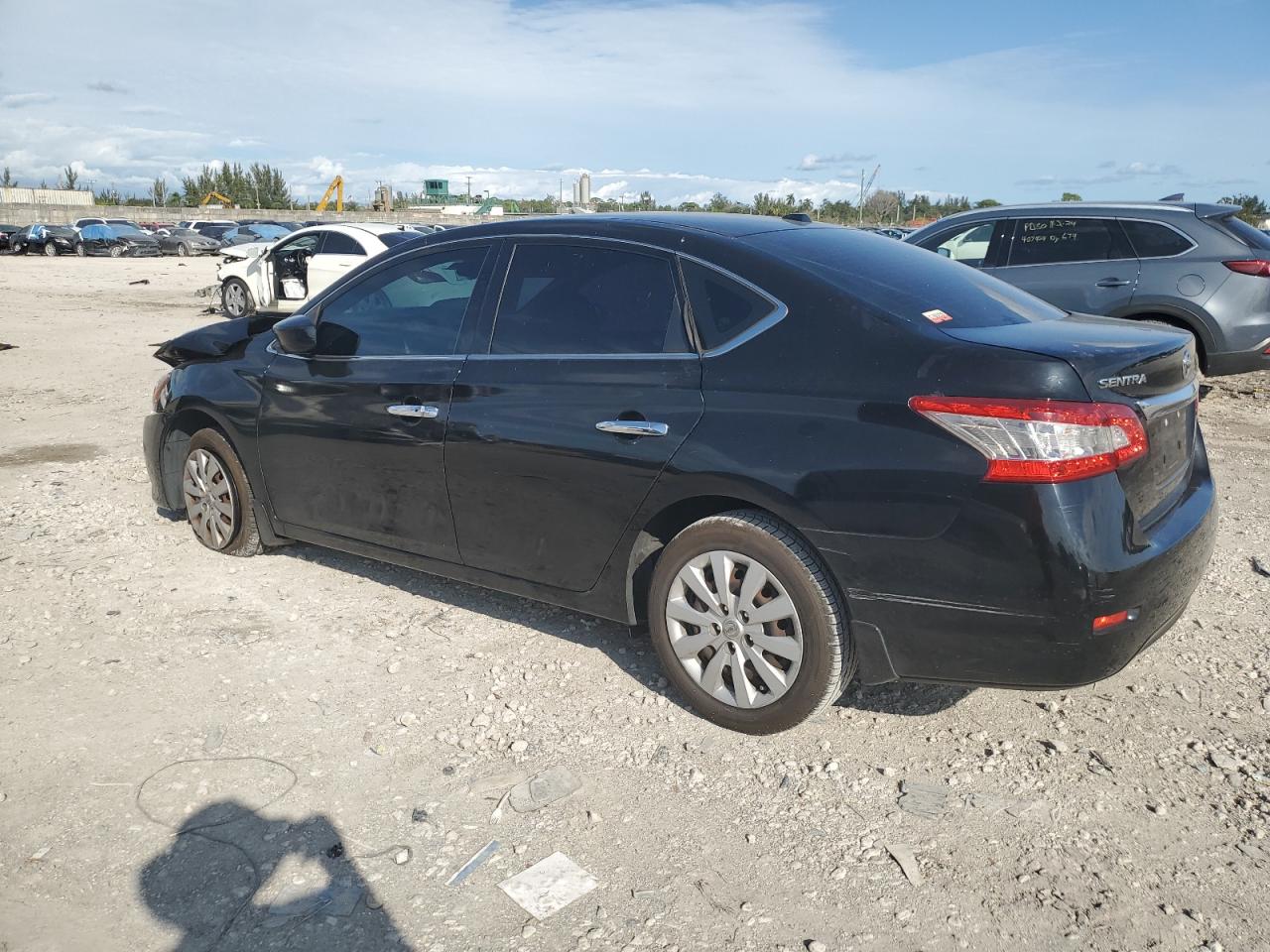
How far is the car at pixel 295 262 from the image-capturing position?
14.6 meters

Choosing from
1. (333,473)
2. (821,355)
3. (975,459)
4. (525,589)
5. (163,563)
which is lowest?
(163,563)

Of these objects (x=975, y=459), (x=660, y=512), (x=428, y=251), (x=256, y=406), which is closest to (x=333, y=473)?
(x=256, y=406)

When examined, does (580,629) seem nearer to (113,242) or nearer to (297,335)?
(297,335)

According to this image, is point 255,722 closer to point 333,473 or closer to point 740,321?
point 333,473

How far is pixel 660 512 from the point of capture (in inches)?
140

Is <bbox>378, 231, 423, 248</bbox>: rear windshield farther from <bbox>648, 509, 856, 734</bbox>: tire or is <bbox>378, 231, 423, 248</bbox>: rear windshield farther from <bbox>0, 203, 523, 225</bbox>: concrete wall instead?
<bbox>0, 203, 523, 225</bbox>: concrete wall

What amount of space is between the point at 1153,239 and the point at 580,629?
6478mm

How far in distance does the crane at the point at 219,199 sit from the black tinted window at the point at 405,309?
91017 millimetres

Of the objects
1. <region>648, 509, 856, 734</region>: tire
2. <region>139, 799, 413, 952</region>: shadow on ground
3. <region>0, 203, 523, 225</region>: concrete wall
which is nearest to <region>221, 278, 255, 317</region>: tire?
<region>648, 509, 856, 734</region>: tire

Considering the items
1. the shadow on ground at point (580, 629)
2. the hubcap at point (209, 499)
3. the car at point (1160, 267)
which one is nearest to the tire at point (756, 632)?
the shadow on ground at point (580, 629)

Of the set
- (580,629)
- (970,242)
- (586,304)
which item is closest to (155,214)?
(970,242)

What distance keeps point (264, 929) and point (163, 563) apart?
3.13m

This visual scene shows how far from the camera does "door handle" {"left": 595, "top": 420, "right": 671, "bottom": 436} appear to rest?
3477mm

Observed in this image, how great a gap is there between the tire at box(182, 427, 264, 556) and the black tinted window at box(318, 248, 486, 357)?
913 mm
